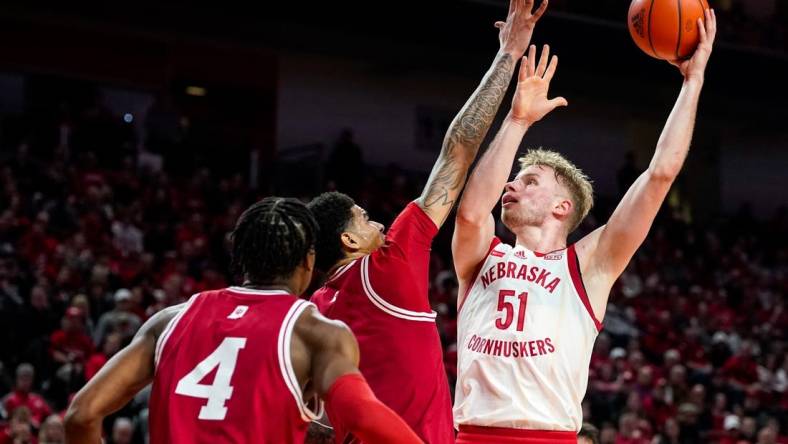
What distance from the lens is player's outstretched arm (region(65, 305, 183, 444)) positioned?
3.03 metres

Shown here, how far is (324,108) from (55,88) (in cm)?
474

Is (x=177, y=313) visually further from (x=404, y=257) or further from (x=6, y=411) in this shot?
(x=6, y=411)

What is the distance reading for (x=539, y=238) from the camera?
4543 mm

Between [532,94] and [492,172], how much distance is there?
0.42 metres

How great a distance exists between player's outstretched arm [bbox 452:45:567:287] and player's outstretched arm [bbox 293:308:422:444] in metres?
1.36

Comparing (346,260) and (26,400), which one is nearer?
(346,260)

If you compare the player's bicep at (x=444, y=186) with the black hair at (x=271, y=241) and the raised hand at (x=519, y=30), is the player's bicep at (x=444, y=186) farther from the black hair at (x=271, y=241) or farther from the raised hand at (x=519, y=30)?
the black hair at (x=271, y=241)

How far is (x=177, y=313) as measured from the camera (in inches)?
125

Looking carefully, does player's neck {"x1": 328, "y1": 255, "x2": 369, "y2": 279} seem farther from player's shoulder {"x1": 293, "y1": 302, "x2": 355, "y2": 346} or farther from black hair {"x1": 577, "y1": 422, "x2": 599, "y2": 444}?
black hair {"x1": 577, "y1": 422, "x2": 599, "y2": 444}

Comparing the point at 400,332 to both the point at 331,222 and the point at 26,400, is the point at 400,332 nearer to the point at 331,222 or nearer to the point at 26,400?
the point at 331,222

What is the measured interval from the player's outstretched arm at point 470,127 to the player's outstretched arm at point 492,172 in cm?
10

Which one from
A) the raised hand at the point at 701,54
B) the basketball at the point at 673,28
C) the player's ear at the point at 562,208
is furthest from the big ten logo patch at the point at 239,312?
the basketball at the point at 673,28

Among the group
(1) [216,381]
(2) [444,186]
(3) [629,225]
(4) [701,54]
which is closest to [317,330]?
(1) [216,381]

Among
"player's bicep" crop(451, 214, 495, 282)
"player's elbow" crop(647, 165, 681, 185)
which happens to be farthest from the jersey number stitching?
"player's elbow" crop(647, 165, 681, 185)
